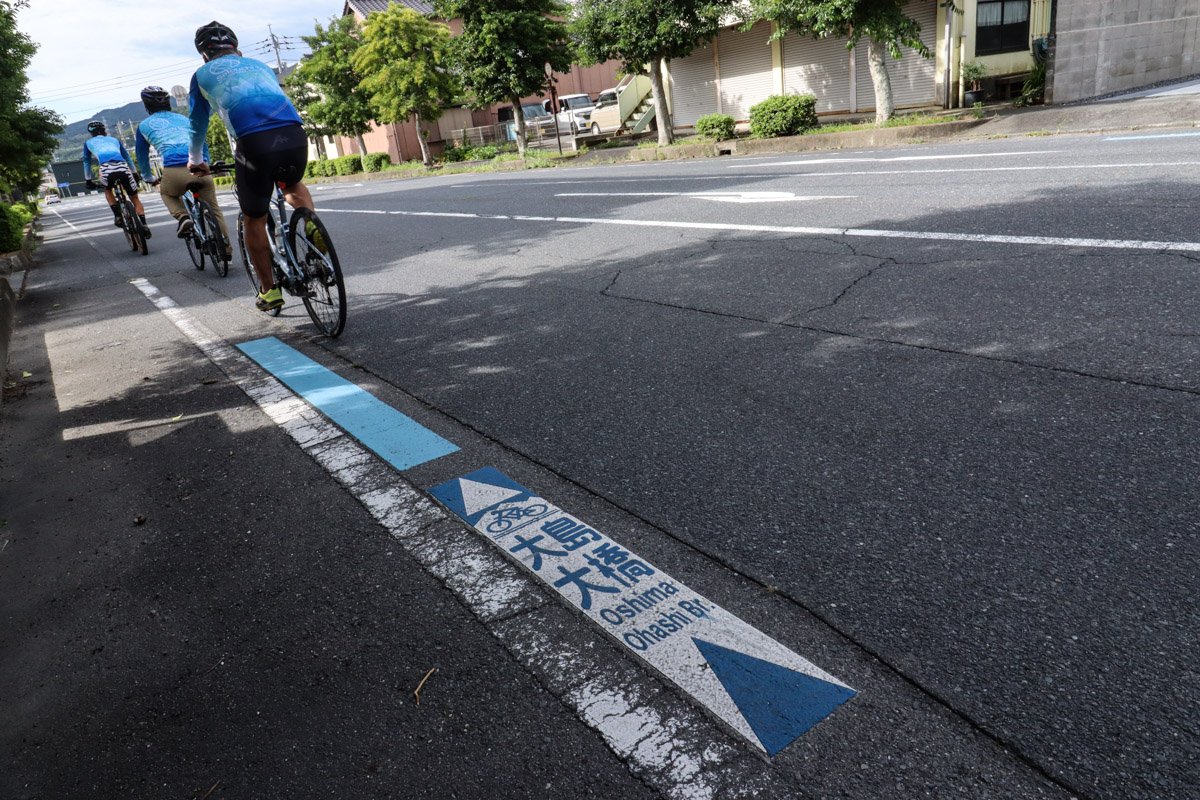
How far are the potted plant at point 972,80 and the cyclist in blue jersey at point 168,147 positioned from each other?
18281 millimetres

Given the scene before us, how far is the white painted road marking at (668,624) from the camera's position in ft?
5.90

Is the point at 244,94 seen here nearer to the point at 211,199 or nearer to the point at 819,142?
the point at 211,199

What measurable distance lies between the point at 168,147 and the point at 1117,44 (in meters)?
18.7

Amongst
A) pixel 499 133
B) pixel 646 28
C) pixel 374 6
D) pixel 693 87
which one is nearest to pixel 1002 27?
pixel 646 28

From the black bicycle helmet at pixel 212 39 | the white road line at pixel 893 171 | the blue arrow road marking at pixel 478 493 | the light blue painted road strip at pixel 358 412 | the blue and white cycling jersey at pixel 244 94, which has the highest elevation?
the black bicycle helmet at pixel 212 39

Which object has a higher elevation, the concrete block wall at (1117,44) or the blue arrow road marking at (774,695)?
the concrete block wall at (1117,44)

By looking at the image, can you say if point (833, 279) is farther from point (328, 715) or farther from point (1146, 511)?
point (328, 715)

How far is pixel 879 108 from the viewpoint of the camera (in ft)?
56.4

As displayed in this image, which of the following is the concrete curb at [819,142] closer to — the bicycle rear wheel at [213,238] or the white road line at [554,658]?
the bicycle rear wheel at [213,238]

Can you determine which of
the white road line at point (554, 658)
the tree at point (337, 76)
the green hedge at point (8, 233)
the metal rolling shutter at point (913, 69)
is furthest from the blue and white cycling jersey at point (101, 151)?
the tree at point (337, 76)

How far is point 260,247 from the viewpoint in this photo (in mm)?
5762

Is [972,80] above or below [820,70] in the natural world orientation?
below

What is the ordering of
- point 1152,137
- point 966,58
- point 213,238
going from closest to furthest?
point 213,238 → point 1152,137 → point 966,58

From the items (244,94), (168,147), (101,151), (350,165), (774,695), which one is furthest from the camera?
(350,165)
